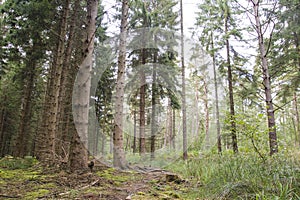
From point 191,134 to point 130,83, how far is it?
5959mm

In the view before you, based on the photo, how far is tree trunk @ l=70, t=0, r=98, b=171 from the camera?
14.7ft

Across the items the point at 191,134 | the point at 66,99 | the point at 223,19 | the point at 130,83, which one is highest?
the point at 223,19

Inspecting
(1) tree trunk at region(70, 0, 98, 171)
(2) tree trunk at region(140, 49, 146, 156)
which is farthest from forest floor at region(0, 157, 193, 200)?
(2) tree trunk at region(140, 49, 146, 156)

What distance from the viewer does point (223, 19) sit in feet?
41.9

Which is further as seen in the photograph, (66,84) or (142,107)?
(142,107)

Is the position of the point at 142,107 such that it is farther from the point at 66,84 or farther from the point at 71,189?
the point at 71,189

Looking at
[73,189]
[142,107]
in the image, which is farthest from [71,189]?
[142,107]

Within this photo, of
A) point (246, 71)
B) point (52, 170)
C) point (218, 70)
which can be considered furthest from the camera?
point (218, 70)

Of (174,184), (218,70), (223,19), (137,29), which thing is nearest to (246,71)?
(218,70)

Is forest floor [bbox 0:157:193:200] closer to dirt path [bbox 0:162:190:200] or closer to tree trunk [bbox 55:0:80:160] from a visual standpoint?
dirt path [bbox 0:162:190:200]

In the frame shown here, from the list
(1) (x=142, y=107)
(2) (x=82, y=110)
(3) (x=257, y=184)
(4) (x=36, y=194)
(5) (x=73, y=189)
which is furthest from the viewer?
(1) (x=142, y=107)

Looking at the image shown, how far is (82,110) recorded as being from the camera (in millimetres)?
4598

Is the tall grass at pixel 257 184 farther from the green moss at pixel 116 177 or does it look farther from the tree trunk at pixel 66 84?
the tree trunk at pixel 66 84

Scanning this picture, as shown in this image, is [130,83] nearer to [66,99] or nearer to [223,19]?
[66,99]
